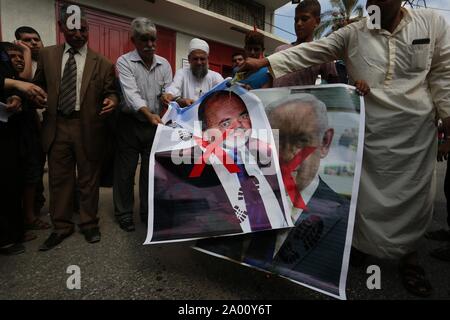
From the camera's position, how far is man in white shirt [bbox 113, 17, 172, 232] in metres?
A: 2.41

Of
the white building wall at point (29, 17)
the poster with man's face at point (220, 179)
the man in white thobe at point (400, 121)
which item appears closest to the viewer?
the poster with man's face at point (220, 179)

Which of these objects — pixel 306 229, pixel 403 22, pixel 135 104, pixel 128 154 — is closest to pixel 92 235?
pixel 128 154

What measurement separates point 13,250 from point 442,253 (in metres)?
3.20

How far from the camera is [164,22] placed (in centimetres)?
751

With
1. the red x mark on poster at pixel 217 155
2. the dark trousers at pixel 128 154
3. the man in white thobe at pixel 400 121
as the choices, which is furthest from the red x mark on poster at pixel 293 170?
the dark trousers at pixel 128 154

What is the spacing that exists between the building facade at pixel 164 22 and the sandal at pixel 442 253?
22.3 feet

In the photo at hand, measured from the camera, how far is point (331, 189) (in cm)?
146

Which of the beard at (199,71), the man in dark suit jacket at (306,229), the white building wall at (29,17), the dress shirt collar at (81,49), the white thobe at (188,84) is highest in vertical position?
the white building wall at (29,17)

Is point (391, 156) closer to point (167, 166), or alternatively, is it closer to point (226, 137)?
point (226, 137)

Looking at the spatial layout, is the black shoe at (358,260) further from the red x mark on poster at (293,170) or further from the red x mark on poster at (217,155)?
the red x mark on poster at (217,155)

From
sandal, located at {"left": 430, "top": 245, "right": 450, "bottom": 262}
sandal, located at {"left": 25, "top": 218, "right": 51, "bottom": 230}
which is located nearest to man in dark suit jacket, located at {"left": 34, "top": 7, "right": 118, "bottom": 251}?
sandal, located at {"left": 25, "top": 218, "right": 51, "bottom": 230}

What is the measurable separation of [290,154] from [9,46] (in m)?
2.33

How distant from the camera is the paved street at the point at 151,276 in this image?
165 cm
